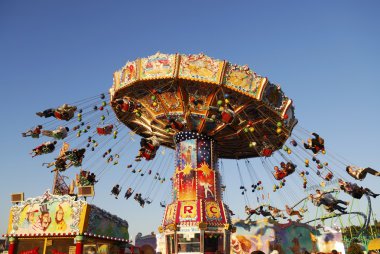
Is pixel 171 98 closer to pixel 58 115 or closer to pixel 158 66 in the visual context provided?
pixel 158 66

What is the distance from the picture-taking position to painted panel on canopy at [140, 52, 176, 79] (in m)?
19.4

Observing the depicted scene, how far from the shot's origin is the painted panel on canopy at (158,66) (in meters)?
19.4

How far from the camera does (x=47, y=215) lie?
621 inches

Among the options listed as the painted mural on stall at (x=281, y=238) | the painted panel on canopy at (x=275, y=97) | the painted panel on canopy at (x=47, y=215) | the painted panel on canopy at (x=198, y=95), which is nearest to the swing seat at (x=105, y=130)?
the painted panel on canopy at (x=198, y=95)

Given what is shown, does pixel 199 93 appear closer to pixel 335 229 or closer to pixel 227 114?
pixel 227 114

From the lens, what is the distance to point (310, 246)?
30438mm

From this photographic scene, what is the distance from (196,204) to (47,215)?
7899 mm

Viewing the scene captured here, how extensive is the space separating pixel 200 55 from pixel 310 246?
20327 millimetres

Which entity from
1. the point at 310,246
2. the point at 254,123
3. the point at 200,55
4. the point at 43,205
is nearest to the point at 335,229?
the point at 310,246

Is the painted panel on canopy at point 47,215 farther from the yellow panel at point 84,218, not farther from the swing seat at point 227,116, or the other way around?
the swing seat at point 227,116

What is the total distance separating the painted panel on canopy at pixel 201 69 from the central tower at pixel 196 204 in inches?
160

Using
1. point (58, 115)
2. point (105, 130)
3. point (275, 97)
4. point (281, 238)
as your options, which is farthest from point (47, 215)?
point (281, 238)

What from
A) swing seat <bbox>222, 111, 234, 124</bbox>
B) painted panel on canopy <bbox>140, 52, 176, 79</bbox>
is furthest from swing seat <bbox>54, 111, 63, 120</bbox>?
swing seat <bbox>222, 111, 234, 124</bbox>

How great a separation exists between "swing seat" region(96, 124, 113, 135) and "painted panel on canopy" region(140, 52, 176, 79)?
4098 mm
